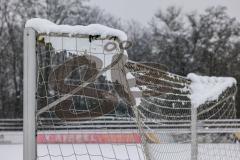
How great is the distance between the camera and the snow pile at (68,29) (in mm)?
2949

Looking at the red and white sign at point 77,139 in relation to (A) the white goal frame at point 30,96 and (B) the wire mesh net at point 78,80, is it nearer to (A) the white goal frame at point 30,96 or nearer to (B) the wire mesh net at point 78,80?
(B) the wire mesh net at point 78,80

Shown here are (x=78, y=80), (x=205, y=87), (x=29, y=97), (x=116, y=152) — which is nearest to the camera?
(x=29, y=97)

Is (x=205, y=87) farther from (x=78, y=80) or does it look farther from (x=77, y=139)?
(x=78, y=80)

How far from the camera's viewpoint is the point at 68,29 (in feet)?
9.74

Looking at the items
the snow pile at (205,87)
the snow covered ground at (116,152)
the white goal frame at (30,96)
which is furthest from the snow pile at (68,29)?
the snow pile at (205,87)

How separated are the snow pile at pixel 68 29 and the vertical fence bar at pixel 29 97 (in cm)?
5

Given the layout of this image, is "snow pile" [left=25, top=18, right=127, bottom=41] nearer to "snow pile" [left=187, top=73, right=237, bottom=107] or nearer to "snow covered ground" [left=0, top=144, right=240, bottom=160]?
"snow covered ground" [left=0, top=144, right=240, bottom=160]

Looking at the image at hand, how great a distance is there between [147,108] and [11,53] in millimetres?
28983

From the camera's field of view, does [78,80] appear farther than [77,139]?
No

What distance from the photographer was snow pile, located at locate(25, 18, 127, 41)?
2949 millimetres

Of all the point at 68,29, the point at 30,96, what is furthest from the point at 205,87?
the point at 30,96

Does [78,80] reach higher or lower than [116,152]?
higher

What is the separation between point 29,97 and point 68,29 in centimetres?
41

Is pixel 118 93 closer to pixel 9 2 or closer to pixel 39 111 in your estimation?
pixel 39 111
